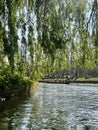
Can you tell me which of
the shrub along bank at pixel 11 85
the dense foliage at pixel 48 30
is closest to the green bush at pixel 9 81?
the shrub along bank at pixel 11 85

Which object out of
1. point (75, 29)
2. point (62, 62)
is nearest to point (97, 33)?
point (75, 29)

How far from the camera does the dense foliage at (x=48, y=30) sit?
9.36 m

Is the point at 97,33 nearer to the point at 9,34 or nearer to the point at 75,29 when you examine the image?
the point at 75,29

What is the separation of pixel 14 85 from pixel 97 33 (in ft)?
76.2

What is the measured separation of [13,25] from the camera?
943 cm

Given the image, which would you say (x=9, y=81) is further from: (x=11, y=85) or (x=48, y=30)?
(x=48, y=30)

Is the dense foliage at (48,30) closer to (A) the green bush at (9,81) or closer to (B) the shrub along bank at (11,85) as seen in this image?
(B) the shrub along bank at (11,85)

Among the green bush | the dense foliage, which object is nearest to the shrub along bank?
the green bush

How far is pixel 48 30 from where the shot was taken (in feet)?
31.3

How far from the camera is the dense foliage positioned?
9.36 meters

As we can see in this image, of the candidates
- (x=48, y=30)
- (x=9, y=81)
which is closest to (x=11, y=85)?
(x=9, y=81)

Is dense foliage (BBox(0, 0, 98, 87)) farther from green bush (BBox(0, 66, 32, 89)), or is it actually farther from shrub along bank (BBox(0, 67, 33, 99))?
green bush (BBox(0, 66, 32, 89))

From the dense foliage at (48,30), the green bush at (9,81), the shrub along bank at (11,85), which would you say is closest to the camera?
the dense foliage at (48,30)

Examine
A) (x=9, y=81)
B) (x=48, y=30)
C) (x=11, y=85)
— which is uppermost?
(x=48, y=30)
